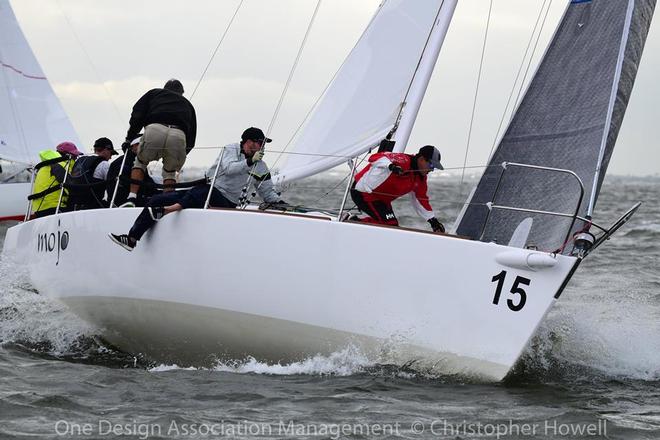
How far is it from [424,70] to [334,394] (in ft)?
9.43

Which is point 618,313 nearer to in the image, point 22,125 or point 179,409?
point 179,409

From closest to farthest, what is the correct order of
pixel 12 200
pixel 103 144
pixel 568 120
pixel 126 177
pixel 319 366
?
1. pixel 319 366
2. pixel 568 120
3. pixel 126 177
4. pixel 103 144
5. pixel 12 200

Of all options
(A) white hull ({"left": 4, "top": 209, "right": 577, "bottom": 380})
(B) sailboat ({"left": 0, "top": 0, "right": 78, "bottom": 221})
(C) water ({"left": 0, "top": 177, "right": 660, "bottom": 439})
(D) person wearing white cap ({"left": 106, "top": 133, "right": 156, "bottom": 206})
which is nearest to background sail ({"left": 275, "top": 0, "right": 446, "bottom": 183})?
(D) person wearing white cap ({"left": 106, "top": 133, "right": 156, "bottom": 206})

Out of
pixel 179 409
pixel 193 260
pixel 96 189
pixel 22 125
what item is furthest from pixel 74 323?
pixel 22 125

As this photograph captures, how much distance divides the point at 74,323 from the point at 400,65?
10.6 feet

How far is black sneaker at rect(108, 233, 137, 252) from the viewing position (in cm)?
700

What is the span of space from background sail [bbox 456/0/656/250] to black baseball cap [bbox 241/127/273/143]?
5.19 feet

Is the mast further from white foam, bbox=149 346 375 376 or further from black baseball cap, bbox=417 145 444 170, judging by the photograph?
white foam, bbox=149 346 375 376

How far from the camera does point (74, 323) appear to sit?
27.8 feet

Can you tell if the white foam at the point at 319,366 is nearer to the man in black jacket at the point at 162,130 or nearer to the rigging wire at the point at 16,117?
the man in black jacket at the point at 162,130

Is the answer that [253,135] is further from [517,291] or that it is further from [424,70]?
[517,291]

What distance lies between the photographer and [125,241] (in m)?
7.06

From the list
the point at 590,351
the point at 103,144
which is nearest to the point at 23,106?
the point at 103,144

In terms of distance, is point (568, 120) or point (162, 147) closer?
point (568, 120)
